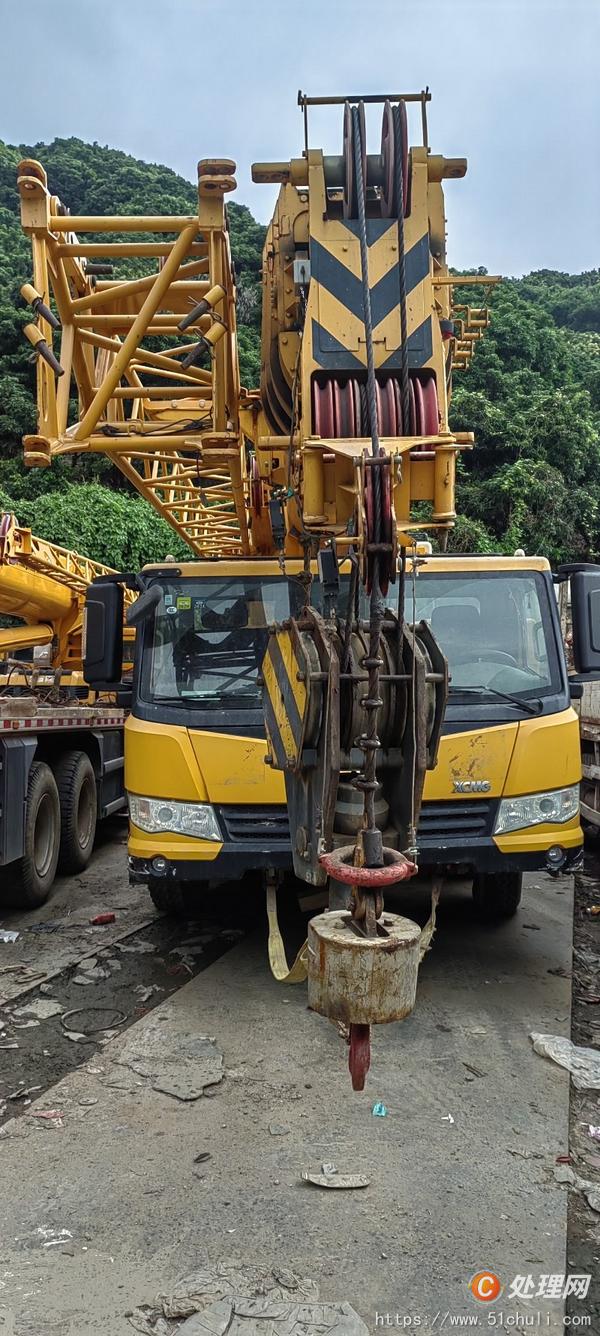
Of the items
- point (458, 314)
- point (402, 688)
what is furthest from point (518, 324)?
point (402, 688)

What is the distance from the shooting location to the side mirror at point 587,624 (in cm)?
475

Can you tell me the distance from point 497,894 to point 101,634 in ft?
8.60

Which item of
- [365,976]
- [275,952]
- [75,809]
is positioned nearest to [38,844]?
[75,809]

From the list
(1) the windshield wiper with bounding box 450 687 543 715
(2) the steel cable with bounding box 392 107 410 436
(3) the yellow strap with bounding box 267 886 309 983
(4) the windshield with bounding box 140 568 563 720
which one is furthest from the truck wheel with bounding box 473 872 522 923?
(2) the steel cable with bounding box 392 107 410 436

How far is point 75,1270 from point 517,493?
18.6m

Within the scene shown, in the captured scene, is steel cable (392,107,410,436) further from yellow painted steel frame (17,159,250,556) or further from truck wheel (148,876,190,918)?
truck wheel (148,876,190,918)

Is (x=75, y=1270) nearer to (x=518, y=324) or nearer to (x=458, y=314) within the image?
(x=458, y=314)

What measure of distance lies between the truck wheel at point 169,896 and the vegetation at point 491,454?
1239 cm

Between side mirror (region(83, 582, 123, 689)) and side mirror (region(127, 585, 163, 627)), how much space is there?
137 millimetres

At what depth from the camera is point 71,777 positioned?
723 cm

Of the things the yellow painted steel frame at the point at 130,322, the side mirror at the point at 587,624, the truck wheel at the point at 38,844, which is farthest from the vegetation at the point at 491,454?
the side mirror at the point at 587,624

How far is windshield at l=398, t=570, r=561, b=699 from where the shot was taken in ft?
→ 15.2

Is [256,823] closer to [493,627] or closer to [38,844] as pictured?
[493,627]

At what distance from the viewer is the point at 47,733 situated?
6.56 metres
